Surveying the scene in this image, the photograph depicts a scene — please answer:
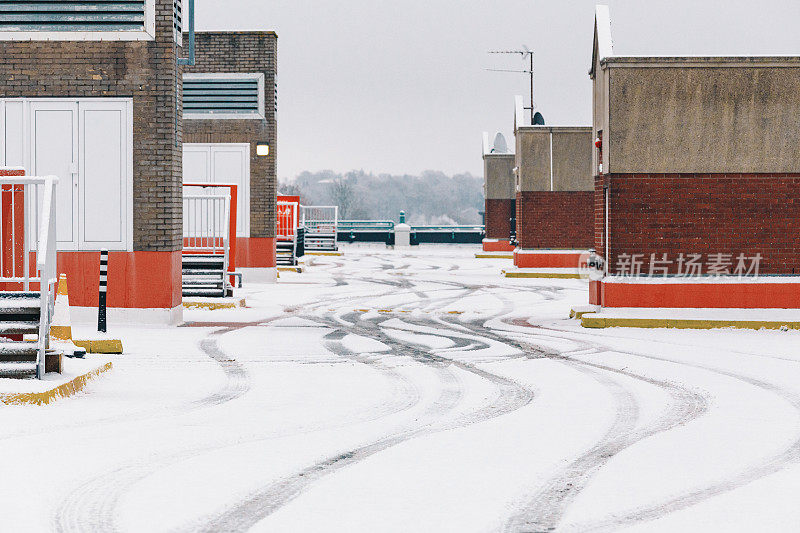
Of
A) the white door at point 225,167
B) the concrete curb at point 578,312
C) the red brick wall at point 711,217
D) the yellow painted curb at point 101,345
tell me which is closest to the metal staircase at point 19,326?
the yellow painted curb at point 101,345

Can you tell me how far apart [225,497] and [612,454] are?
297cm

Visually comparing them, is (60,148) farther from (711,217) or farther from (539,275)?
(539,275)

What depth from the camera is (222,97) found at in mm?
29219

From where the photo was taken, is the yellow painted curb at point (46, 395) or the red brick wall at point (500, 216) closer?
the yellow painted curb at point (46, 395)

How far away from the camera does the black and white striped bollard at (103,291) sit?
15852 mm

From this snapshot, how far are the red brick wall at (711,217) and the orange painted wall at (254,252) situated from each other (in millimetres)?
13227

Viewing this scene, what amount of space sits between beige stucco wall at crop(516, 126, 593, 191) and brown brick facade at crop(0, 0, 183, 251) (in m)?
19.2

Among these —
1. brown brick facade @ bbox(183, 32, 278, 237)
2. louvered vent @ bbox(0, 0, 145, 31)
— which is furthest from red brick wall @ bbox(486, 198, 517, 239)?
louvered vent @ bbox(0, 0, 145, 31)

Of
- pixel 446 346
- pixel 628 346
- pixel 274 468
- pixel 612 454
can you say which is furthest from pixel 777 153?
pixel 274 468

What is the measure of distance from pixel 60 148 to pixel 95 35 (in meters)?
1.86

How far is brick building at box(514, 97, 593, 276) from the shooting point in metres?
34.6

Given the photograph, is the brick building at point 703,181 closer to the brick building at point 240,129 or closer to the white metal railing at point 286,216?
the brick building at point 240,129

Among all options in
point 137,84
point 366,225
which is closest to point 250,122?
point 137,84

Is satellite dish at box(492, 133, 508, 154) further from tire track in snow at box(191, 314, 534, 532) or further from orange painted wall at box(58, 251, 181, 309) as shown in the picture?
tire track in snow at box(191, 314, 534, 532)
